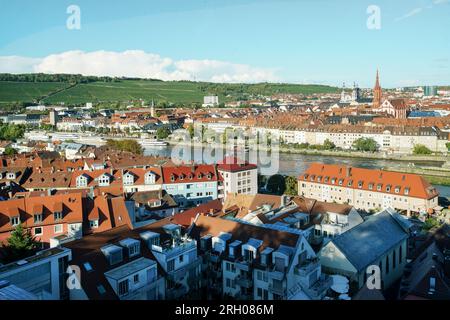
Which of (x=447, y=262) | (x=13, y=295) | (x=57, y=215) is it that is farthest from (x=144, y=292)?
(x=447, y=262)

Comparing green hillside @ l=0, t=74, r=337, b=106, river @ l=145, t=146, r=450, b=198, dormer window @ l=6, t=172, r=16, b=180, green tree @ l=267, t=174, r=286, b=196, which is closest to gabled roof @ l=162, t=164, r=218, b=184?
green tree @ l=267, t=174, r=286, b=196

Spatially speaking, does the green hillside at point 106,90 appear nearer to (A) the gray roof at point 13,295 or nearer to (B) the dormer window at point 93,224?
(B) the dormer window at point 93,224

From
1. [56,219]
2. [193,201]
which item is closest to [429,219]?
[193,201]

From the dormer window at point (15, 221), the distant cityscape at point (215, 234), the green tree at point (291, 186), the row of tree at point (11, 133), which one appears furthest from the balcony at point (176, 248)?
the row of tree at point (11, 133)

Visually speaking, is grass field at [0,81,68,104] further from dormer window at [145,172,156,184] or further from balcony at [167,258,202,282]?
balcony at [167,258,202,282]

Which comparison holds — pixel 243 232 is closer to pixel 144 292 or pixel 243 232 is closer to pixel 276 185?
pixel 144 292
